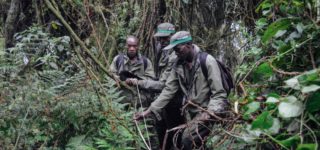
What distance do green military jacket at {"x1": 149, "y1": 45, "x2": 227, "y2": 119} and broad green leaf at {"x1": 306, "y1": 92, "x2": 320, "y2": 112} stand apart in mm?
2043

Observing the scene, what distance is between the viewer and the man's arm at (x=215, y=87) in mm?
4281

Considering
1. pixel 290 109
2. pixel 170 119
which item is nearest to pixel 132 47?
pixel 170 119

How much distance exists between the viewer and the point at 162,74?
Answer: 5.66 meters

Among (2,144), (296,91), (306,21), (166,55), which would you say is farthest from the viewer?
(166,55)

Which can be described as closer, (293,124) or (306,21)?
(293,124)

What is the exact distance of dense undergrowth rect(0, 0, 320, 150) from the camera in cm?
221

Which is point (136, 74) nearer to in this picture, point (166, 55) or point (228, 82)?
point (166, 55)

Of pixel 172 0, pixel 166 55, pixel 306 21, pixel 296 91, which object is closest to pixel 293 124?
pixel 296 91

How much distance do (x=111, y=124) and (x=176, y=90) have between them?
105cm

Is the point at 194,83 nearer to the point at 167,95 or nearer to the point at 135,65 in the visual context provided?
the point at 167,95

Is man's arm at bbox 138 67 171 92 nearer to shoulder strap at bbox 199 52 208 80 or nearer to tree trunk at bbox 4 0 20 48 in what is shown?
shoulder strap at bbox 199 52 208 80

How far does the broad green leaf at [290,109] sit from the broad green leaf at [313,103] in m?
0.04

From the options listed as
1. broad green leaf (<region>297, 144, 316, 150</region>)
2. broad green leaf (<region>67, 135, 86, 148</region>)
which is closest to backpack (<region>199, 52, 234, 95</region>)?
broad green leaf (<region>67, 135, 86, 148</region>)

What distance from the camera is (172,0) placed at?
777 centimetres
